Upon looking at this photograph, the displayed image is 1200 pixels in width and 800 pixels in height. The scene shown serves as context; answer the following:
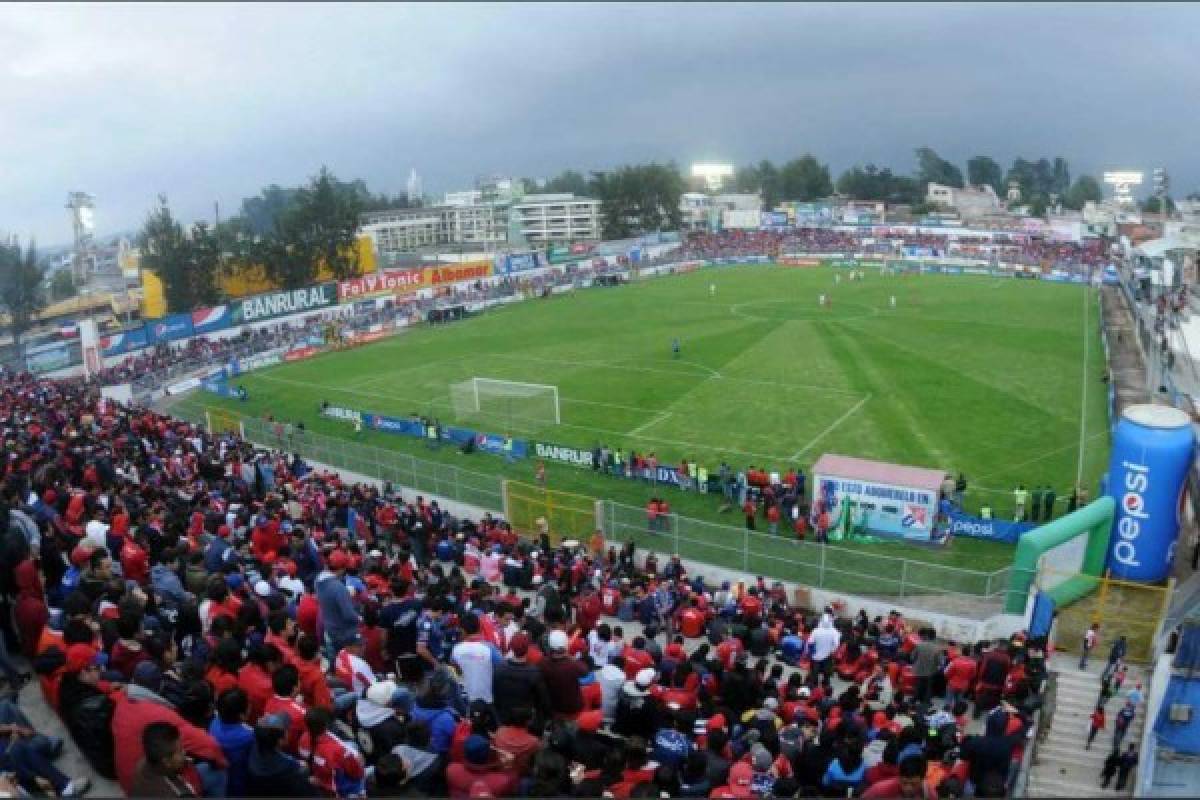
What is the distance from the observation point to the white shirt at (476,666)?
8359mm

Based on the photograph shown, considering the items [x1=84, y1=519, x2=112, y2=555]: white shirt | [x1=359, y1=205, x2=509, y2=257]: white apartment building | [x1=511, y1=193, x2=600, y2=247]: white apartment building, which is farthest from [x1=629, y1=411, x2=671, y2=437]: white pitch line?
[x1=511, y1=193, x2=600, y2=247]: white apartment building

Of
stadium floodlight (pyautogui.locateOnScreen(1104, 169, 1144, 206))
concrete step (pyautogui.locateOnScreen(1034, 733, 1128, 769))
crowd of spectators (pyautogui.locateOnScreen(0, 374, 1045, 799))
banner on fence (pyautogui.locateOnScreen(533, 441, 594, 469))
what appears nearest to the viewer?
crowd of spectators (pyautogui.locateOnScreen(0, 374, 1045, 799))

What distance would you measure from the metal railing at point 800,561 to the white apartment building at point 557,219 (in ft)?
388

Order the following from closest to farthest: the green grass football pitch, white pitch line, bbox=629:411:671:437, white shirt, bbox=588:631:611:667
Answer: white shirt, bbox=588:631:611:667, the green grass football pitch, white pitch line, bbox=629:411:671:437

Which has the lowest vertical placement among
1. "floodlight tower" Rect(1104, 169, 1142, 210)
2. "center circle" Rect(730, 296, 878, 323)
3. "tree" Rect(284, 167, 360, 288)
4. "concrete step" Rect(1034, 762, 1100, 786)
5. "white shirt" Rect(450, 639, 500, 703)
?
"concrete step" Rect(1034, 762, 1100, 786)

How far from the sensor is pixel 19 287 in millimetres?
60406

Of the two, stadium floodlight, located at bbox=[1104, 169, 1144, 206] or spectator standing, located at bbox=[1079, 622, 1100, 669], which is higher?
stadium floodlight, located at bbox=[1104, 169, 1144, 206]

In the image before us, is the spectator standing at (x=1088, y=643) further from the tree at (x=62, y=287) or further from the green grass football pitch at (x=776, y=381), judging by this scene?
the tree at (x=62, y=287)

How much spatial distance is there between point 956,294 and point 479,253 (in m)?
57.2

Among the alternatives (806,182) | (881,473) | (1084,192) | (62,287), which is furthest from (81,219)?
(1084,192)

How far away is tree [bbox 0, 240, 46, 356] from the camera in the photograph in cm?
5950

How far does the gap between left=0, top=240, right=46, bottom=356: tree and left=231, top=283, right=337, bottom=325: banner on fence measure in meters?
16.6

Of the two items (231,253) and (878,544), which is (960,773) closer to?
(878,544)

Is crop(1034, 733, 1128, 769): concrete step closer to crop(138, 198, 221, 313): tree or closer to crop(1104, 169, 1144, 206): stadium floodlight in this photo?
crop(138, 198, 221, 313): tree
